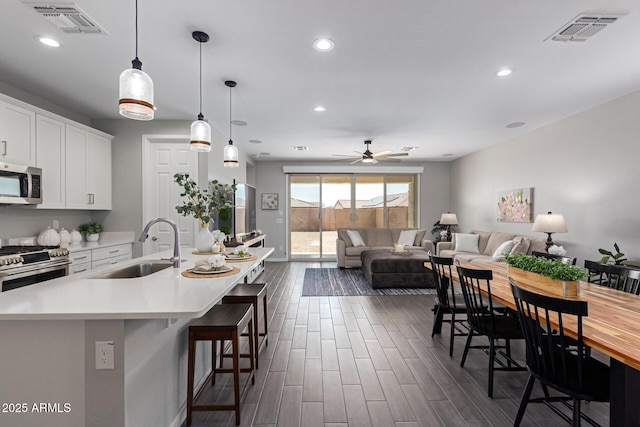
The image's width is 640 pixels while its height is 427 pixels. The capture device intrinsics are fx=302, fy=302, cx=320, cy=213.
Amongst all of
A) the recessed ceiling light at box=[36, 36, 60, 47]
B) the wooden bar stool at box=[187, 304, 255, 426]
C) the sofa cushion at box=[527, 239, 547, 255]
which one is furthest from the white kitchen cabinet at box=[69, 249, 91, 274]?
the sofa cushion at box=[527, 239, 547, 255]

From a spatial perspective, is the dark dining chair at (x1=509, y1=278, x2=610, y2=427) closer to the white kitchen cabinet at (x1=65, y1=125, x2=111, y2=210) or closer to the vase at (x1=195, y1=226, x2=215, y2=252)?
the vase at (x1=195, y1=226, x2=215, y2=252)

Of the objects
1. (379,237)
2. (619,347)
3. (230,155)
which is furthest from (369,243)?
(619,347)

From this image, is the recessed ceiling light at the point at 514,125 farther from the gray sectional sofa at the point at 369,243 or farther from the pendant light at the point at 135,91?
the pendant light at the point at 135,91

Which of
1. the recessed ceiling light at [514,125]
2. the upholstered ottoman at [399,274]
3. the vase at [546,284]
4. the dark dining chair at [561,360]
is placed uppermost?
the recessed ceiling light at [514,125]

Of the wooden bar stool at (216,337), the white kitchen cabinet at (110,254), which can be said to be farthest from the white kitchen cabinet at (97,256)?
the wooden bar stool at (216,337)

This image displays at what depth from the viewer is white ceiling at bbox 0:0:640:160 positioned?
6.93ft


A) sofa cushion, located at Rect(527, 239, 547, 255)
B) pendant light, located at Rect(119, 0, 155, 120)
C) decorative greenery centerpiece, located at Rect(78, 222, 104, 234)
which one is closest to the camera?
pendant light, located at Rect(119, 0, 155, 120)

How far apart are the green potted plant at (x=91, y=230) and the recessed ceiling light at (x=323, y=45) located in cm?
397

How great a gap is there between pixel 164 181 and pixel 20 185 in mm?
1655

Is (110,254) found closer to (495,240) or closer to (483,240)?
(495,240)

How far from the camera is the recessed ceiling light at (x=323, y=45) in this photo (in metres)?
2.47

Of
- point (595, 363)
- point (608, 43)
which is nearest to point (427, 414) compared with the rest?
point (595, 363)

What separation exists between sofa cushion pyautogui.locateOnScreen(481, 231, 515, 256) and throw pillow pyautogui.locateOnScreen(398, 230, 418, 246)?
159 cm

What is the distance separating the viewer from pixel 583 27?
2.27m
